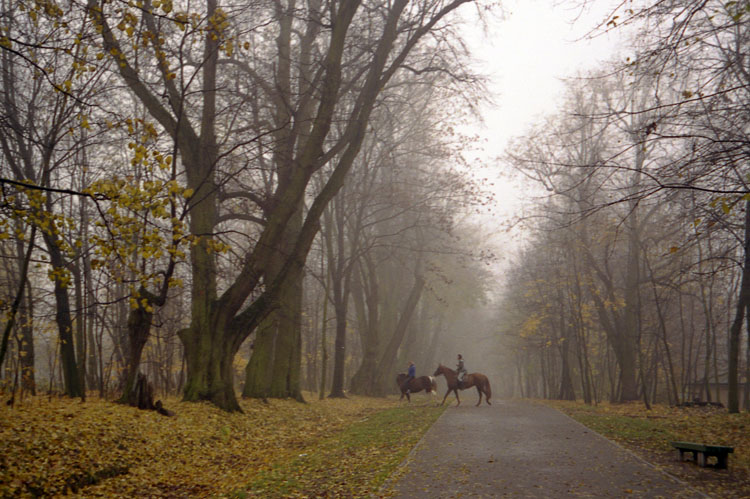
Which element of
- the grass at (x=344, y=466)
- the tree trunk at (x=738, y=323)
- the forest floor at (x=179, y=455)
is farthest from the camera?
the tree trunk at (x=738, y=323)

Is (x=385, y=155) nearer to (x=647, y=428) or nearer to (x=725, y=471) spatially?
(x=647, y=428)

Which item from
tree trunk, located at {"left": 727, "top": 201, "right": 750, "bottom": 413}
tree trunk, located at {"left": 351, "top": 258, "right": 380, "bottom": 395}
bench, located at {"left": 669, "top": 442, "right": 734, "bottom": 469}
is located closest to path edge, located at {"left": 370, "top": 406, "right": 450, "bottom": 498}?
bench, located at {"left": 669, "top": 442, "right": 734, "bottom": 469}

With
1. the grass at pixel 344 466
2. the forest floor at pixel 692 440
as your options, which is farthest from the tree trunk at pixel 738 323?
the grass at pixel 344 466

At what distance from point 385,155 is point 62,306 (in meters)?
15.0

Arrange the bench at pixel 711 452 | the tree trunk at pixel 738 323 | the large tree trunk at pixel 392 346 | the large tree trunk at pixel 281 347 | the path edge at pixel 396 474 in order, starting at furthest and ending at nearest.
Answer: the large tree trunk at pixel 392 346
the large tree trunk at pixel 281 347
the tree trunk at pixel 738 323
the bench at pixel 711 452
the path edge at pixel 396 474

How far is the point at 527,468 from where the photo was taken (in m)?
8.34

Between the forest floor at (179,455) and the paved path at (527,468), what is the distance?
1.97 ft

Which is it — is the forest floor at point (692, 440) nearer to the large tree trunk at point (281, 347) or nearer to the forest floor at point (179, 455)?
the forest floor at point (179, 455)

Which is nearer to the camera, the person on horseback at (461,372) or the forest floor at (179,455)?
the forest floor at (179,455)

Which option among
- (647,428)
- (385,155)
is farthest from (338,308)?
(647,428)

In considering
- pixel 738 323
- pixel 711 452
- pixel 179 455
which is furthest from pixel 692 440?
pixel 179 455

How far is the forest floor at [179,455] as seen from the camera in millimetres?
7191

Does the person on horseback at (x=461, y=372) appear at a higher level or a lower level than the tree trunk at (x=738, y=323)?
lower

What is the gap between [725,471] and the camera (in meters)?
8.26
